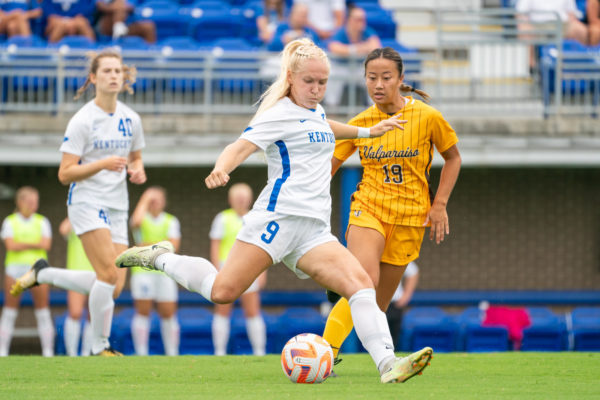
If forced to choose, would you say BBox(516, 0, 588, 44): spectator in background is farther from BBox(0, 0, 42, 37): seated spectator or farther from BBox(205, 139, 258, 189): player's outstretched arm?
BBox(205, 139, 258, 189): player's outstretched arm

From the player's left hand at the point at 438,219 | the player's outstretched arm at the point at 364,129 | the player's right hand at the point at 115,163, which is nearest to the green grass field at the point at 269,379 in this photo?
the player's left hand at the point at 438,219

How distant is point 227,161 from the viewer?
536 cm

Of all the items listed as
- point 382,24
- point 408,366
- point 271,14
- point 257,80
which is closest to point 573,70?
point 382,24

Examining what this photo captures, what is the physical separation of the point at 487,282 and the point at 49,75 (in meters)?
6.83

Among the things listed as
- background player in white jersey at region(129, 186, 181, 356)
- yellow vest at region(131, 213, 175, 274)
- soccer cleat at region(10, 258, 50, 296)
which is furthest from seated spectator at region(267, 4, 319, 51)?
soccer cleat at region(10, 258, 50, 296)

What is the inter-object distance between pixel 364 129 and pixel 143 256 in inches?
64.0

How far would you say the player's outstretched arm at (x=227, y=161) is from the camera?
515 cm

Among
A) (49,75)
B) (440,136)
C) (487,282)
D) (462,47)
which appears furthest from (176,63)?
(440,136)

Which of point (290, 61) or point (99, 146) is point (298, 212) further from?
point (99, 146)

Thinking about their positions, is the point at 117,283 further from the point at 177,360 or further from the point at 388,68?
the point at 388,68

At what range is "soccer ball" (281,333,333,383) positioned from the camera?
5.78m

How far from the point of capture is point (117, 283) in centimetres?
760

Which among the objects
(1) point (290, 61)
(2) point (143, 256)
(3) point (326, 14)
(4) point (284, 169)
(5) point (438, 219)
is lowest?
(2) point (143, 256)

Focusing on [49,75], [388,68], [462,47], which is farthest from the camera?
[462,47]
